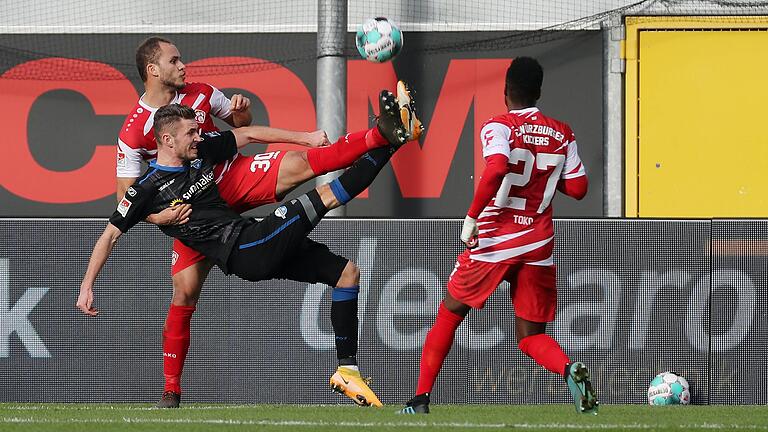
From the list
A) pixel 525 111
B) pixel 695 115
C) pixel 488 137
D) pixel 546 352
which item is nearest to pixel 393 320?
pixel 546 352

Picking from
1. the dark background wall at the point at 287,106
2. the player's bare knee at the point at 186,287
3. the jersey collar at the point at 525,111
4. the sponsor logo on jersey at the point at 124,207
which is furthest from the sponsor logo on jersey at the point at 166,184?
the dark background wall at the point at 287,106

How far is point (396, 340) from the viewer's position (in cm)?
945

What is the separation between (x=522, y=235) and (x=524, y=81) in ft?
2.54

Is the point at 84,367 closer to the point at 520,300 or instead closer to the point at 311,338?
the point at 311,338

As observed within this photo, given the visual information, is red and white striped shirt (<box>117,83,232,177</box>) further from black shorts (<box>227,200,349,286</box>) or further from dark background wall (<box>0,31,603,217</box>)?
dark background wall (<box>0,31,603,217</box>)

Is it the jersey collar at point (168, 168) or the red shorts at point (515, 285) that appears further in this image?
the jersey collar at point (168, 168)

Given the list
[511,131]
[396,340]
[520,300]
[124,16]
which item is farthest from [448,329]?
[124,16]

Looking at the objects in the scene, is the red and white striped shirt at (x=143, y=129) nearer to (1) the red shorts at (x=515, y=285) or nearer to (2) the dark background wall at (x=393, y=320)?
(2) the dark background wall at (x=393, y=320)

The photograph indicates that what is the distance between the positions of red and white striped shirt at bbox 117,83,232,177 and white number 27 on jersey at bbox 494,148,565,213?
1.92 m

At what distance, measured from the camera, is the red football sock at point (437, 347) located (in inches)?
279

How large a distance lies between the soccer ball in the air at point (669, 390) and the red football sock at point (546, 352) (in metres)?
2.13

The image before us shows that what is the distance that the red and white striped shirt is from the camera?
25.9ft

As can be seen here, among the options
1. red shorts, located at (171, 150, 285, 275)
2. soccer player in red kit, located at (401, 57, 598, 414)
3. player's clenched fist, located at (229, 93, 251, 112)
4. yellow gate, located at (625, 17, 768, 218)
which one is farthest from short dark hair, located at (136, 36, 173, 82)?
yellow gate, located at (625, 17, 768, 218)

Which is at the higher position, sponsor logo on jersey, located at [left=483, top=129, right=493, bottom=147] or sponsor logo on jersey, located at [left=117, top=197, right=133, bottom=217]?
sponsor logo on jersey, located at [left=483, top=129, right=493, bottom=147]
